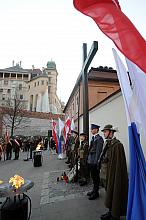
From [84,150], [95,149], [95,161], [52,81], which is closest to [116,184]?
[95,161]

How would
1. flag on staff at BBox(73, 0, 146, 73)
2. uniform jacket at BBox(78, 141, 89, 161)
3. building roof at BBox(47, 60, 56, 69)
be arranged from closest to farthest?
flag on staff at BBox(73, 0, 146, 73) < uniform jacket at BBox(78, 141, 89, 161) < building roof at BBox(47, 60, 56, 69)

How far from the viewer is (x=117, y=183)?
3.54 metres

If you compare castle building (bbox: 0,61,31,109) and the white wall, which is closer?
the white wall

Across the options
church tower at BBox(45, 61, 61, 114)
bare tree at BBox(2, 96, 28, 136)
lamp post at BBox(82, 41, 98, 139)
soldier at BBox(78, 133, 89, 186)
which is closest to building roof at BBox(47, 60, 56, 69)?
church tower at BBox(45, 61, 61, 114)

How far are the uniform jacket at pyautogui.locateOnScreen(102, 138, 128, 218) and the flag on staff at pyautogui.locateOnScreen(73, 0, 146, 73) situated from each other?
2.26 metres

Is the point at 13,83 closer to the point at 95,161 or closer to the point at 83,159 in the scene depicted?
the point at 83,159

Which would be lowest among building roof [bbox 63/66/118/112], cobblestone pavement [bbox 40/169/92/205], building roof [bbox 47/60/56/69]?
cobblestone pavement [bbox 40/169/92/205]

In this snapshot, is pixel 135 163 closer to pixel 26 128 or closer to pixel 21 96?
pixel 26 128

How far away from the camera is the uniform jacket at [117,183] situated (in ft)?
11.5

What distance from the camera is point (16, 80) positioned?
68000 millimetres

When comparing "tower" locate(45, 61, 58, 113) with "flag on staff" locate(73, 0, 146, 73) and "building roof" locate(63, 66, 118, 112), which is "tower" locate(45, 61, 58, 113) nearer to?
"building roof" locate(63, 66, 118, 112)

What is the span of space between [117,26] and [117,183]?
2.82 metres

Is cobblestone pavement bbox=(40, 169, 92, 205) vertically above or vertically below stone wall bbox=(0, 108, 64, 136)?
below

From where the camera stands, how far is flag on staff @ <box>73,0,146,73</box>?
1953mm
